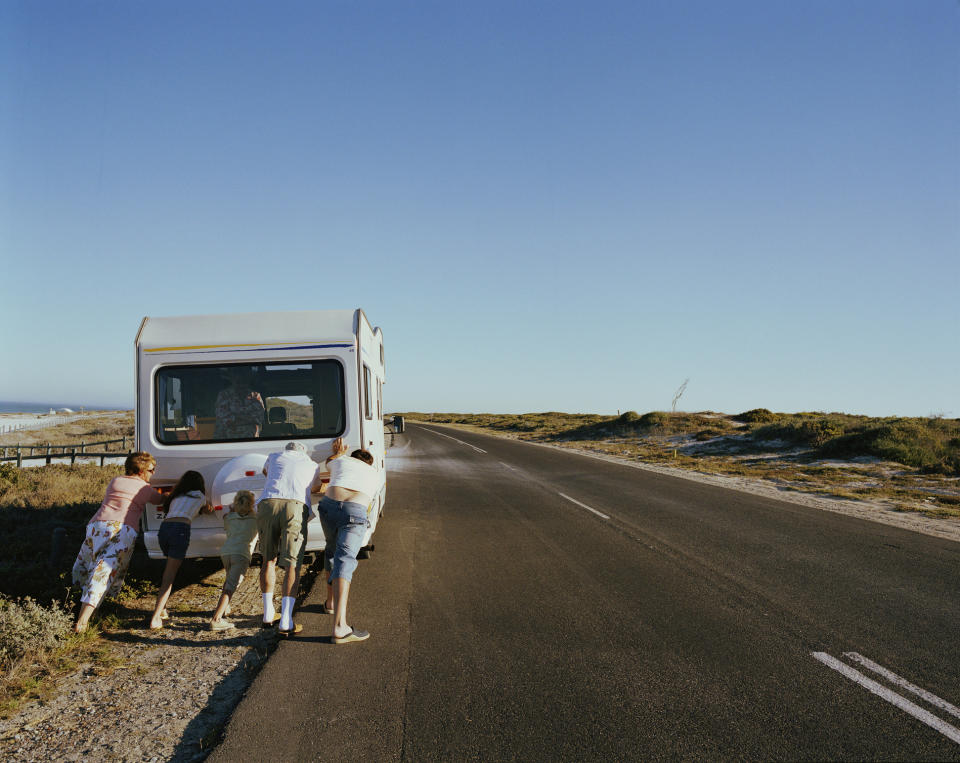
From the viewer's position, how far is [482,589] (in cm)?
Result: 668

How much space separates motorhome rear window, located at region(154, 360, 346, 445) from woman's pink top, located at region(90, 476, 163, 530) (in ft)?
2.05

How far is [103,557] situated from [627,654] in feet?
15.3

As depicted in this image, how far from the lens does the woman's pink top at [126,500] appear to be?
18.9ft

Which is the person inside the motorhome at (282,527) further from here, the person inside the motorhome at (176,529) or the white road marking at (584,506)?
the white road marking at (584,506)

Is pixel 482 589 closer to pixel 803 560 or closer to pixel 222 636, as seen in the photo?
pixel 222 636

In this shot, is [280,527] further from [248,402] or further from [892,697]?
[892,697]

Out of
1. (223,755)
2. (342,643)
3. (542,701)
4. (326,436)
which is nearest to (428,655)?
(342,643)

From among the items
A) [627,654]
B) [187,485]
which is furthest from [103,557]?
[627,654]

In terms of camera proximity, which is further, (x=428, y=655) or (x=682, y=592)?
(x=682, y=592)

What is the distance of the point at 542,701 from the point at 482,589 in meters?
2.67

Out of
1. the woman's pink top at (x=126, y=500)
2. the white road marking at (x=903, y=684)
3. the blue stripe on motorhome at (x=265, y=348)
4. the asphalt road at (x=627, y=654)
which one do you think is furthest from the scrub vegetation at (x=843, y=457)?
the woman's pink top at (x=126, y=500)

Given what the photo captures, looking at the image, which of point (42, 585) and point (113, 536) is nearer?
point (113, 536)

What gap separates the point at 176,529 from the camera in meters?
5.79

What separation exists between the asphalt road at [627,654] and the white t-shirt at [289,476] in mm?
1207
